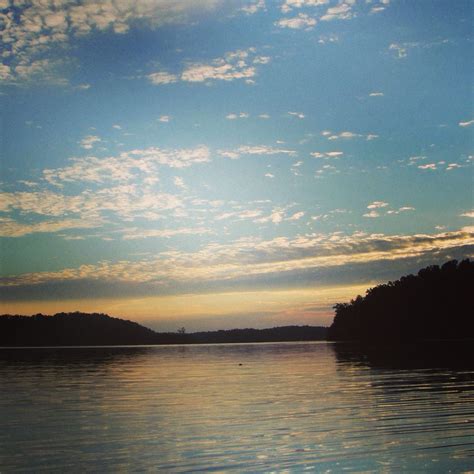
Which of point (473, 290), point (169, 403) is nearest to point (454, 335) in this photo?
point (473, 290)

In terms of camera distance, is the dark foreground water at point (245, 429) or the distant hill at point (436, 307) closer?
the dark foreground water at point (245, 429)

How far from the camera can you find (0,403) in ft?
108

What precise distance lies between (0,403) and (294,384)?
19616mm

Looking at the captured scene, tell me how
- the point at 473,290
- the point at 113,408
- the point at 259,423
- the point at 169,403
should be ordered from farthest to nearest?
1. the point at 473,290
2. the point at 169,403
3. the point at 113,408
4. the point at 259,423

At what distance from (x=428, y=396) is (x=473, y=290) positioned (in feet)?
529

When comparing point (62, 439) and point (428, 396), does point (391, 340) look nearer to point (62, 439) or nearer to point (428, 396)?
point (428, 396)

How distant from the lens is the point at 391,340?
19625 centimetres

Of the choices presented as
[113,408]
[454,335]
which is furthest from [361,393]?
[454,335]

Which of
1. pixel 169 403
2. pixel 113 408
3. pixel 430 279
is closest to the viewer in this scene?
pixel 113 408

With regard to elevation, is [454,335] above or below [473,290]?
below

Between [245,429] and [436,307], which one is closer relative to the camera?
[245,429]

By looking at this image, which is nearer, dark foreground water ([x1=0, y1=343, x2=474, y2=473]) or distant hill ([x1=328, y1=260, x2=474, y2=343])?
dark foreground water ([x1=0, y1=343, x2=474, y2=473])

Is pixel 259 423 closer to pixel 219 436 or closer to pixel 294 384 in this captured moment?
pixel 219 436

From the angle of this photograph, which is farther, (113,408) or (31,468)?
(113,408)
